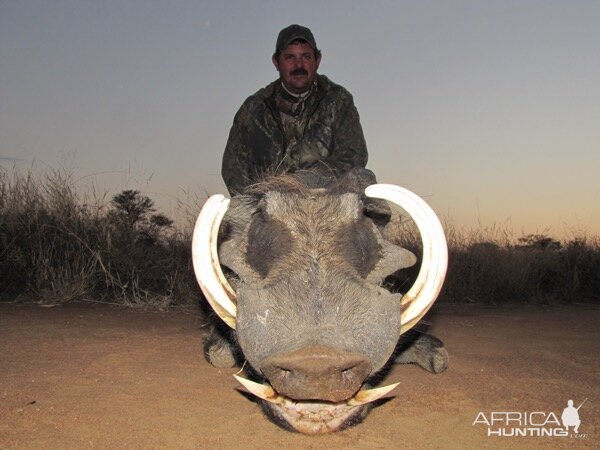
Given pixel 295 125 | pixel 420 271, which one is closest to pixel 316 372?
pixel 420 271

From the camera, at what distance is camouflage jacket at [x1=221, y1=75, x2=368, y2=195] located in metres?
5.06

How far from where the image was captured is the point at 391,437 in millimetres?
2570

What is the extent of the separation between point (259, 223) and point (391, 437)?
A: 47.5 inches

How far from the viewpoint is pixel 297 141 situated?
202 inches

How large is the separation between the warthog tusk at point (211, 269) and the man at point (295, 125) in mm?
2330

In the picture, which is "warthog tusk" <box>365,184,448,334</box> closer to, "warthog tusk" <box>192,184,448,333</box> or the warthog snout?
"warthog tusk" <box>192,184,448,333</box>

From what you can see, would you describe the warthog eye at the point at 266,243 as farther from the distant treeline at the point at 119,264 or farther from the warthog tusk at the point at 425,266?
the distant treeline at the point at 119,264

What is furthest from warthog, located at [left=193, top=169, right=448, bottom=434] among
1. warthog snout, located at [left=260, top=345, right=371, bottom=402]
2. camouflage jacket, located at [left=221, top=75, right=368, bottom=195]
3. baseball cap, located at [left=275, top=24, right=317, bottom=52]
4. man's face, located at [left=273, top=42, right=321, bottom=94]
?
baseball cap, located at [left=275, top=24, right=317, bottom=52]

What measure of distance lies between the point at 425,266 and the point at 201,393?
148 centimetres

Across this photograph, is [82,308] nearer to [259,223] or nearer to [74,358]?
[74,358]

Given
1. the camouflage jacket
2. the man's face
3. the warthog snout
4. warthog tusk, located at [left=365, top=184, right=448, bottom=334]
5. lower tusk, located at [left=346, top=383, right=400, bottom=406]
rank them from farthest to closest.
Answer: the man's face → the camouflage jacket → warthog tusk, located at [left=365, top=184, right=448, bottom=334] → lower tusk, located at [left=346, top=383, right=400, bottom=406] → the warthog snout

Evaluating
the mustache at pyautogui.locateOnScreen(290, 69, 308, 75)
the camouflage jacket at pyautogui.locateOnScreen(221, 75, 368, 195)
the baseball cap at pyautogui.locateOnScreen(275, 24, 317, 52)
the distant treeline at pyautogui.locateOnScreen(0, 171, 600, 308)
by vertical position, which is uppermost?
the baseball cap at pyautogui.locateOnScreen(275, 24, 317, 52)

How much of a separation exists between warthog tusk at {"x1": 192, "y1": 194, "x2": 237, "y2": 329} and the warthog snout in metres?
0.49

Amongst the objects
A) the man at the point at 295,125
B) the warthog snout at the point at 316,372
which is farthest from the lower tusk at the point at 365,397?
the man at the point at 295,125
